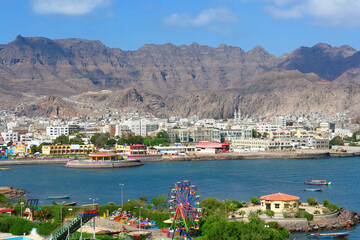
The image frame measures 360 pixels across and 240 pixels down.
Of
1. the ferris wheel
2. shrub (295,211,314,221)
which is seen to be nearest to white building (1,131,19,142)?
shrub (295,211,314,221)

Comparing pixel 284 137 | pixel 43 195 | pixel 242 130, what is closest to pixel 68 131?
pixel 242 130

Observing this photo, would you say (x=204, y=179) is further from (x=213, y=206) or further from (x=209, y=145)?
(x=209, y=145)

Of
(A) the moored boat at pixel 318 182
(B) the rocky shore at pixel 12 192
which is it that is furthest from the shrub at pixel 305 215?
(B) the rocky shore at pixel 12 192

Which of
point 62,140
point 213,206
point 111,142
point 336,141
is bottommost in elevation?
point 213,206

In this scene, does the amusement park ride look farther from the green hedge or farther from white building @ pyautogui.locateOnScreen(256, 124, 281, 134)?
white building @ pyautogui.locateOnScreen(256, 124, 281, 134)

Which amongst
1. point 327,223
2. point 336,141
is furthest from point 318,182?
point 336,141

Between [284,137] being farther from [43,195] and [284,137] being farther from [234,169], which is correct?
[43,195]

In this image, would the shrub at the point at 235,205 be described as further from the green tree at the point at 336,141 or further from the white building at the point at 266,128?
the white building at the point at 266,128
